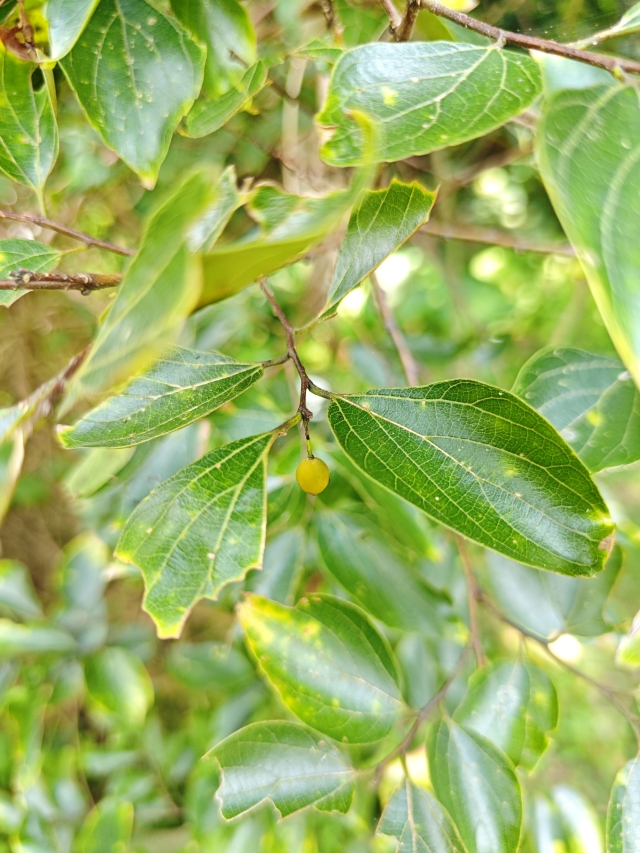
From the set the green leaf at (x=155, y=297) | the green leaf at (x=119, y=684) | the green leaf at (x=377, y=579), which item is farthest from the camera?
the green leaf at (x=119, y=684)

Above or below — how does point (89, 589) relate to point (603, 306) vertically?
below

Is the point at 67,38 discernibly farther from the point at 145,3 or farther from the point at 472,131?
the point at 472,131

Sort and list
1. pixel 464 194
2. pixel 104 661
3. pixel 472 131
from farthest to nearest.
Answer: pixel 464 194 < pixel 104 661 < pixel 472 131

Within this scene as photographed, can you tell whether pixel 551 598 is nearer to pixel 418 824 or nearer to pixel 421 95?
pixel 418 824

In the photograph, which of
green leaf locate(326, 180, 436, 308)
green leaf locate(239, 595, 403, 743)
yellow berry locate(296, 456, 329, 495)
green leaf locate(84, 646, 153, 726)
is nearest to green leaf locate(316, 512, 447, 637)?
green leaf locate(239, 595, 403, 743)

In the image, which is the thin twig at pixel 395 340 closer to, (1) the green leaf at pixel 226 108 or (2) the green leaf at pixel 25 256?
(1) the green leaf at pixel 226 108

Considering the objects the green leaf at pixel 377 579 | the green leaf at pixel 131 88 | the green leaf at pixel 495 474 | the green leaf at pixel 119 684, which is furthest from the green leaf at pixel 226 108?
the green leaf at pixel 119 684

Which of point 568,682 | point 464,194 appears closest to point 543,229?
point 464,194
